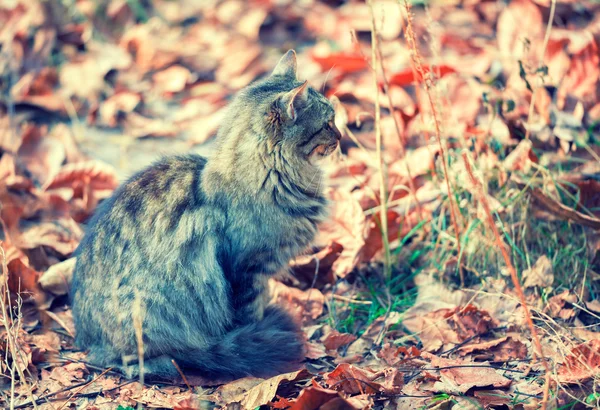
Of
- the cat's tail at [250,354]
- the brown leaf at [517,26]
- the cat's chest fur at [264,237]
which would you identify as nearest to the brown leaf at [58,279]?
the cat's tail at [250,354]

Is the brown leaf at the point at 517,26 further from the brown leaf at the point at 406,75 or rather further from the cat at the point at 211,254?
the cat at the point at 211,254

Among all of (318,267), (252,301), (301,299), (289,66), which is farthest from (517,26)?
(252,301)

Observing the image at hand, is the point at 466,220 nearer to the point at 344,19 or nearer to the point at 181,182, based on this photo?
the point at 181,182

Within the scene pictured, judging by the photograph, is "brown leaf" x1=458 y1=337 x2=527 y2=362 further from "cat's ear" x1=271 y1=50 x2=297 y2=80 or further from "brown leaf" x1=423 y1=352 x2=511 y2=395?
"cat's ear" x1=271 y1=50 x2=297 y2=80

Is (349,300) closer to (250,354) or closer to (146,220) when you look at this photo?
(250,354)

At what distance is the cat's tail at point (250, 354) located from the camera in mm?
2707

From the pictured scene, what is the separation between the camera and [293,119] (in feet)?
9.24

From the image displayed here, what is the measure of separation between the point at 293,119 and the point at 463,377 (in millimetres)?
1213

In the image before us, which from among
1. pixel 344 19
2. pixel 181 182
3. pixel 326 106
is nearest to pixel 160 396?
pixel 181 182

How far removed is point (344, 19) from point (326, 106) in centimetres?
226

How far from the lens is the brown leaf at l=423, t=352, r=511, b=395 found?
2432 millimetres

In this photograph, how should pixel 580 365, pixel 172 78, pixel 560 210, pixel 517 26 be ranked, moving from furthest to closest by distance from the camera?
pixel 172 78
pixel 517 26
pixel 560 210
pixel 580 365

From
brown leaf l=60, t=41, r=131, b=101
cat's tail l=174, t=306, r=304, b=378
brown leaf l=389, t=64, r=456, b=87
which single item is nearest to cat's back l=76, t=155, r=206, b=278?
cat's tail l=174, t=306, r=304, b=378

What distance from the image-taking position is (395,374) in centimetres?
250
